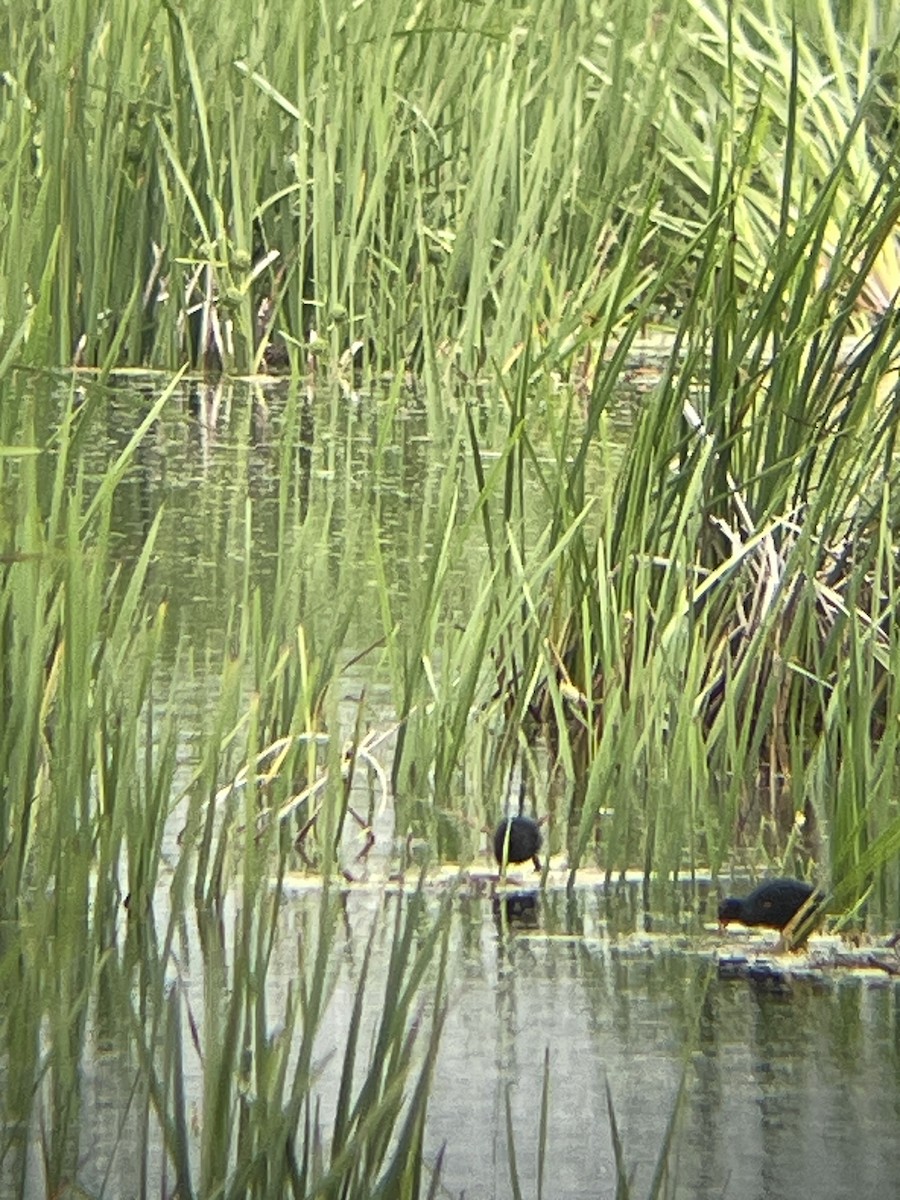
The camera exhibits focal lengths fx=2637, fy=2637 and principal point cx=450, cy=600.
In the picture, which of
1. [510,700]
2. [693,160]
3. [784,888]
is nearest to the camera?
[784,888]

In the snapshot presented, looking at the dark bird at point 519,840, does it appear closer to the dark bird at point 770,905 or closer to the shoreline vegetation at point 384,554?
the shoreline vegetation at point 384,554

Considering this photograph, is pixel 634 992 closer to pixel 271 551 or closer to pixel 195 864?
pixel 195 864

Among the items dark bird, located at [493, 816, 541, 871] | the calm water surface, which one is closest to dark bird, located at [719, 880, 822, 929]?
the calm water surface

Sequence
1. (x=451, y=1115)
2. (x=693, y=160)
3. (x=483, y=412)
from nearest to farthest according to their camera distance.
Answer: (x=451, y=1115), (x=483, y=412), (x=693, y=160)

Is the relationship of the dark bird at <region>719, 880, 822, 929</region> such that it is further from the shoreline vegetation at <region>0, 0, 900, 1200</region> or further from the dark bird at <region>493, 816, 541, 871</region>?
the dark bird at <region>493, 816, 541, 871</region>

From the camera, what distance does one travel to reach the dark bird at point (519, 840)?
2.35 m

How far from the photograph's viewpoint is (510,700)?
9.48 ft

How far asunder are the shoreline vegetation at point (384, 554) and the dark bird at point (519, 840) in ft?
0.15

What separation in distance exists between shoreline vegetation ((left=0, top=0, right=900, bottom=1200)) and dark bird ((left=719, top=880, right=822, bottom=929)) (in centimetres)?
6

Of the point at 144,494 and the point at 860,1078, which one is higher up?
the point at 860,1078

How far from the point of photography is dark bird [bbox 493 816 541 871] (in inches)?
Answer: 92.4

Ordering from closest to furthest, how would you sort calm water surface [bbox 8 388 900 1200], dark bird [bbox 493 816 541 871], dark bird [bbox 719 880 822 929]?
calm water surface [bbox 8 388 900 1200] < dark bird [bbox 719 880 822 929] < dark bird [bbox 493 816 541 871]

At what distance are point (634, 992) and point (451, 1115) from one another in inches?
12.4

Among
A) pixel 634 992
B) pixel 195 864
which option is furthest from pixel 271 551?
pixel 634 992
